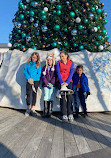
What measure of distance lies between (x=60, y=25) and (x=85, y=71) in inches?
69.4

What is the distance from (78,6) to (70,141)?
4.25m

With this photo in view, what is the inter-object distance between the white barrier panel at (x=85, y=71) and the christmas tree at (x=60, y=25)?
48 centimetres

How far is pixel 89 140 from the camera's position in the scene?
1815mm

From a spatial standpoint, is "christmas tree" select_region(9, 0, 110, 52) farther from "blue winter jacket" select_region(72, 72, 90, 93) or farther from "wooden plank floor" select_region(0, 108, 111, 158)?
"wooden plank floor" select_region(0, 108, 111, 158)

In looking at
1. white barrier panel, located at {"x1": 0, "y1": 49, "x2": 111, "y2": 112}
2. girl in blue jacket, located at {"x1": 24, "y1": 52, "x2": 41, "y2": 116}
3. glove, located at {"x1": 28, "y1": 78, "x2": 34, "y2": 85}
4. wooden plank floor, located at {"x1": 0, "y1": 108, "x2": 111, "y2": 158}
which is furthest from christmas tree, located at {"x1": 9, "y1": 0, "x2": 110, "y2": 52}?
wooden plank floor, located at {"x1": 0, "y1": 108, "x2": 111, "y2": 158}

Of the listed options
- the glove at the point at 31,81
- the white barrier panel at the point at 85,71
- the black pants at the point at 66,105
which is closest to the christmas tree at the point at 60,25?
the white barrier panel at the point at 85,71

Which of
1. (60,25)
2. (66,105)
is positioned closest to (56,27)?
(60,25)

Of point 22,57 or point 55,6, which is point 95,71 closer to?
point 22,57

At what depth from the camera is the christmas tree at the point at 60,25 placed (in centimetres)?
448

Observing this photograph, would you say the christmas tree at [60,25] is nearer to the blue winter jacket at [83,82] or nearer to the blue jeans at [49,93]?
the blue winter jacket at [83,82]

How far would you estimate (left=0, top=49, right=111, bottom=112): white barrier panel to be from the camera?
138 inches

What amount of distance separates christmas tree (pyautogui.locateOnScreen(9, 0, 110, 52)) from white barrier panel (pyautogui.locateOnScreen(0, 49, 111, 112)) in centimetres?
48

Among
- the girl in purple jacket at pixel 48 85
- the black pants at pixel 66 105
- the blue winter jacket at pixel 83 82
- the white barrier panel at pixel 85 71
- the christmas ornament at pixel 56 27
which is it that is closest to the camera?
the black pants at pixel 66 105

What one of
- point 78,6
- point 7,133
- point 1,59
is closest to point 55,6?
point 78,6
